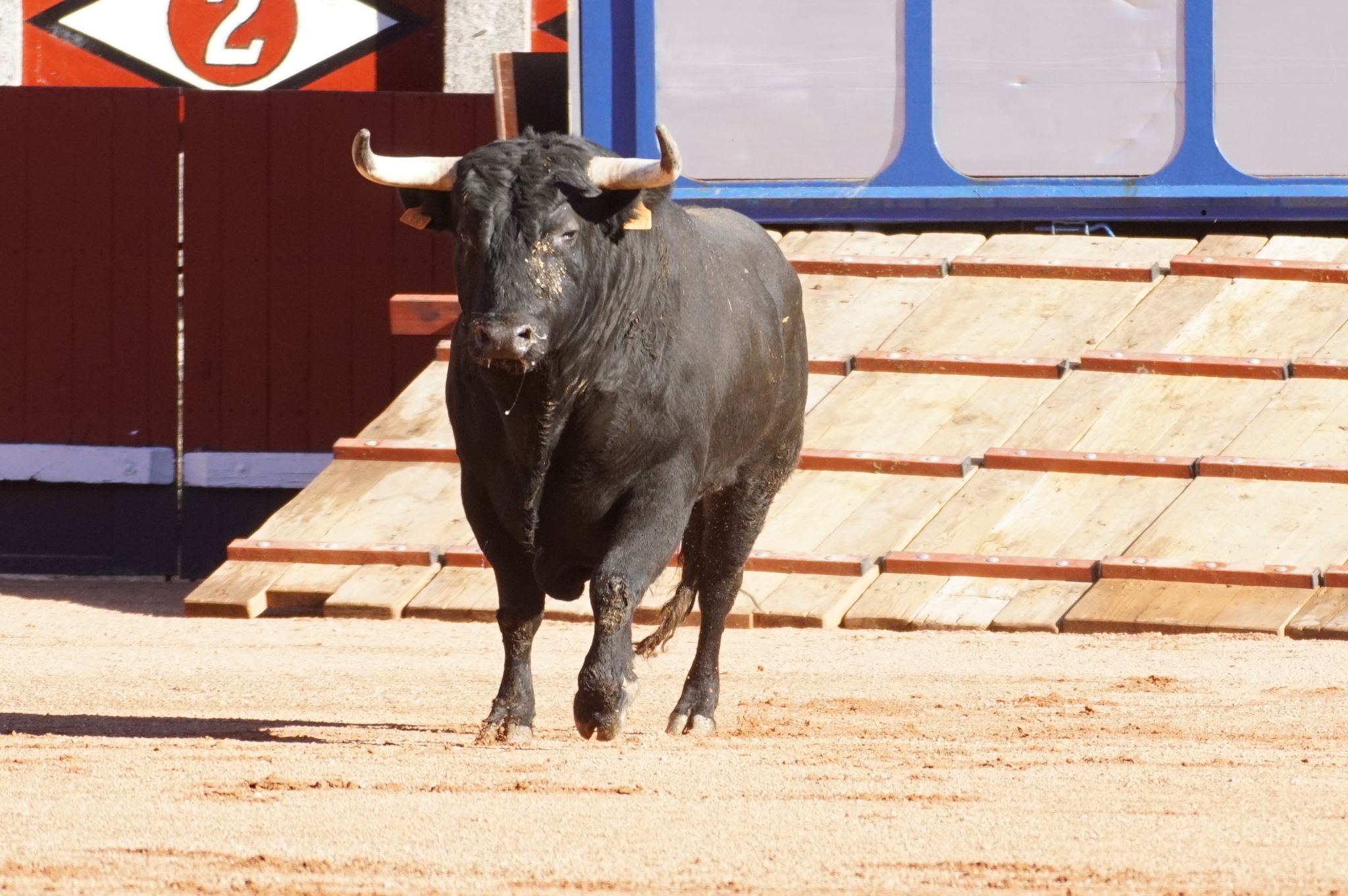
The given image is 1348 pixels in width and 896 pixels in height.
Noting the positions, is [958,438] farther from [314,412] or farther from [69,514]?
[69,514]

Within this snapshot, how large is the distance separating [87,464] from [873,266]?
16.7ft

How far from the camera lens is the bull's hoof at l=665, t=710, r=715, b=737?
275 inches

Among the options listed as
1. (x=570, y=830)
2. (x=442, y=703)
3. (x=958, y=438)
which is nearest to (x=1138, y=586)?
(x=958, y=438)

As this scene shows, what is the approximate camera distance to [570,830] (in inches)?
189

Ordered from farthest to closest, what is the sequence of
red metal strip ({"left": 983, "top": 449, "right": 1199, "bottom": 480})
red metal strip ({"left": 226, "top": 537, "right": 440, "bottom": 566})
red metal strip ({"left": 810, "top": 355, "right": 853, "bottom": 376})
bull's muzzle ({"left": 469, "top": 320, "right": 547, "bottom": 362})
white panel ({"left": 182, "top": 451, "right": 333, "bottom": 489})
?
white panel ({"left": 182, "top": 451, "right": 333, "bottom": 489})
red metal strip ({"left": 810, "top": 355, "right": 853, "bottom": 376})
red metal strip ({"left": 226, "top": 537, "right": 440, "bottom": 566})
red metal strip ({"left": 983, "top": 449, "right": 1199, "bottom": 480})
bull's muzzle ({"left": 469, "top": 320, "right": 547, "bottom": 362})

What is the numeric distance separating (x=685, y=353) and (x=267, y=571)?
14.7ft

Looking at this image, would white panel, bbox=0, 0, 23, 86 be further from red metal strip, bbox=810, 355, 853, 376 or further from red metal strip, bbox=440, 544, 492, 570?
red metal strip, bbox=810, 355, 853, 376

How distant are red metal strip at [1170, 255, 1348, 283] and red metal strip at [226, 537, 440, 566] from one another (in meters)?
4.44

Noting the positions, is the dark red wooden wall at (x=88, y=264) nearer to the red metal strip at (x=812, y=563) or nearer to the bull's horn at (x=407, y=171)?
the red metal strip at (x=812, y=563)

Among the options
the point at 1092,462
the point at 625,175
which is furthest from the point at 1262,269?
the point at 625,175

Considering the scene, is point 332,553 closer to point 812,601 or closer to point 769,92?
point 812,601

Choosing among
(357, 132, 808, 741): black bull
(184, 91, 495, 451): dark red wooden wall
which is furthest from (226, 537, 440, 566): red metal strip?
(357, 132, 808, 741): black bull

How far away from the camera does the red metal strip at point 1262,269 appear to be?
1149 cm

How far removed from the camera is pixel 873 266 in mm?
12023
